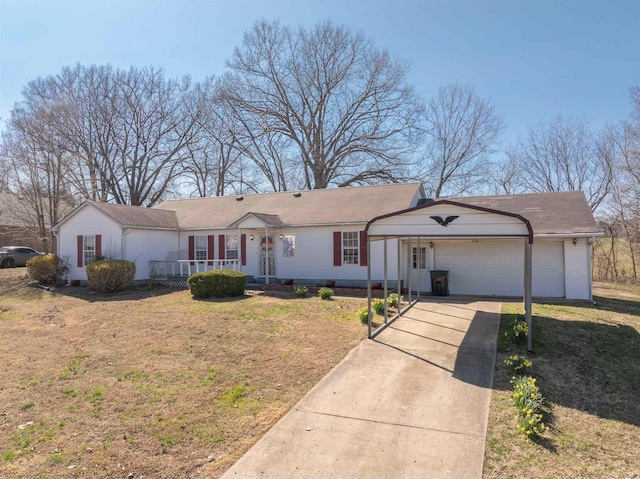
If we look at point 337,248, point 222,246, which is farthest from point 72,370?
point 222,246

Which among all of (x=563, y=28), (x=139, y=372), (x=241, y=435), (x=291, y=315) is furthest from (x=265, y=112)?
(x=241, y=435)

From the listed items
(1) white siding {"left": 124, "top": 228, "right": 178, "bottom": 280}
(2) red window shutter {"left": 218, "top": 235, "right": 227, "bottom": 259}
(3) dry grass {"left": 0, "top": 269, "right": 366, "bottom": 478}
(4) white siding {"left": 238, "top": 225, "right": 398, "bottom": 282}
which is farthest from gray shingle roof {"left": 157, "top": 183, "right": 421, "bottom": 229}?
(3) dry grass {"left": 0, "top": 269, "right": 366, "bottom": 478}

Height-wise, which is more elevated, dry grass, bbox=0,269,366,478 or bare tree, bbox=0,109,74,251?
bare tree, bbox=0,109,74,251

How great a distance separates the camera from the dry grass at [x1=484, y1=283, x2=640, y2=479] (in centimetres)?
402

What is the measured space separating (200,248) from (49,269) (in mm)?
6793

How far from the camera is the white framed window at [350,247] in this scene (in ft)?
53.8

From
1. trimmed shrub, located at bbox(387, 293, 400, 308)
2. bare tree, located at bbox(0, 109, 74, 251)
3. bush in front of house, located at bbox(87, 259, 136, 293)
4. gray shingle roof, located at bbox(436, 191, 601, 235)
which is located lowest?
trimmed shrub, located at bbox(387, 293, 400, 308)

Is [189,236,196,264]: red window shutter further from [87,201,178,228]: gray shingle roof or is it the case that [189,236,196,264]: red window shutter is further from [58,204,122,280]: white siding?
[58,204,122,280]: white siding

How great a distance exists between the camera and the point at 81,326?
1045 centimetres

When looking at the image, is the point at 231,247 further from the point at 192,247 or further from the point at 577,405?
the point at 577,405

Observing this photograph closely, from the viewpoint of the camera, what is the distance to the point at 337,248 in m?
16.6

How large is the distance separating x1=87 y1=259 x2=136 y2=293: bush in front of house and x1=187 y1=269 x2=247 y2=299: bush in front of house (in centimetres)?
398

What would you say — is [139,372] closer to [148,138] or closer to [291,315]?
[291,315]

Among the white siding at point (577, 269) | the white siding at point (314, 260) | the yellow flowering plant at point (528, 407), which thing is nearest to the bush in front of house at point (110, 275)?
the white siding at point (314, 260)
